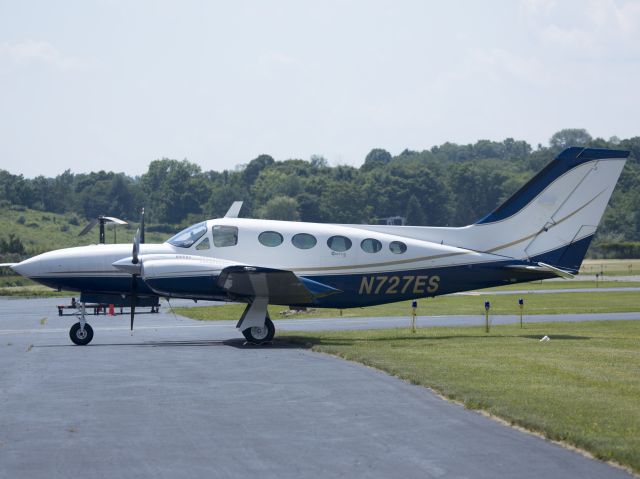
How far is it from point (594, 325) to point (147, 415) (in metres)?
21.6

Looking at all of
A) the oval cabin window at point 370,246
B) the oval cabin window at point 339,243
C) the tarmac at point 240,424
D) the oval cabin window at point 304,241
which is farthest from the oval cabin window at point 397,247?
the tarmac at point 240,424

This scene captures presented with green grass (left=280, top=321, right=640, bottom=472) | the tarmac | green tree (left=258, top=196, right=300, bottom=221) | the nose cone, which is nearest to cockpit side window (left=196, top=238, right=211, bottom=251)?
the tarmac

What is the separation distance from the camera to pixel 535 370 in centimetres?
1994

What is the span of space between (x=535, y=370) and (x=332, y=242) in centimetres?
887

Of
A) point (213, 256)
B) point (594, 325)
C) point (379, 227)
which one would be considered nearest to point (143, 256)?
point (213, 256)

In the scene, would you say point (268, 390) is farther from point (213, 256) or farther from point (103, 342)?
point (103, 342)

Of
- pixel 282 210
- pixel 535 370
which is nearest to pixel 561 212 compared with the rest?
pixel 535 370

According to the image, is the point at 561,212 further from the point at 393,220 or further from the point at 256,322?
the point at 393,220

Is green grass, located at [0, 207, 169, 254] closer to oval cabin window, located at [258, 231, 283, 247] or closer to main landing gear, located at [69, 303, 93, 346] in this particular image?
main landing gear, located at [69, 303, 93, 346]

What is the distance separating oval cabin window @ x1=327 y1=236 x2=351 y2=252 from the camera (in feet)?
89.6

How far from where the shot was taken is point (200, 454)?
11.9 meters

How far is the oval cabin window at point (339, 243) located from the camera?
27312 mm

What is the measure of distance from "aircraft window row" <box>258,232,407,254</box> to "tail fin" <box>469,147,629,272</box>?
2.72 m

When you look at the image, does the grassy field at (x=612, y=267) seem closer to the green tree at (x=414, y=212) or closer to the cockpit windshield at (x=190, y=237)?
the green tree at (x=414, y=212)
